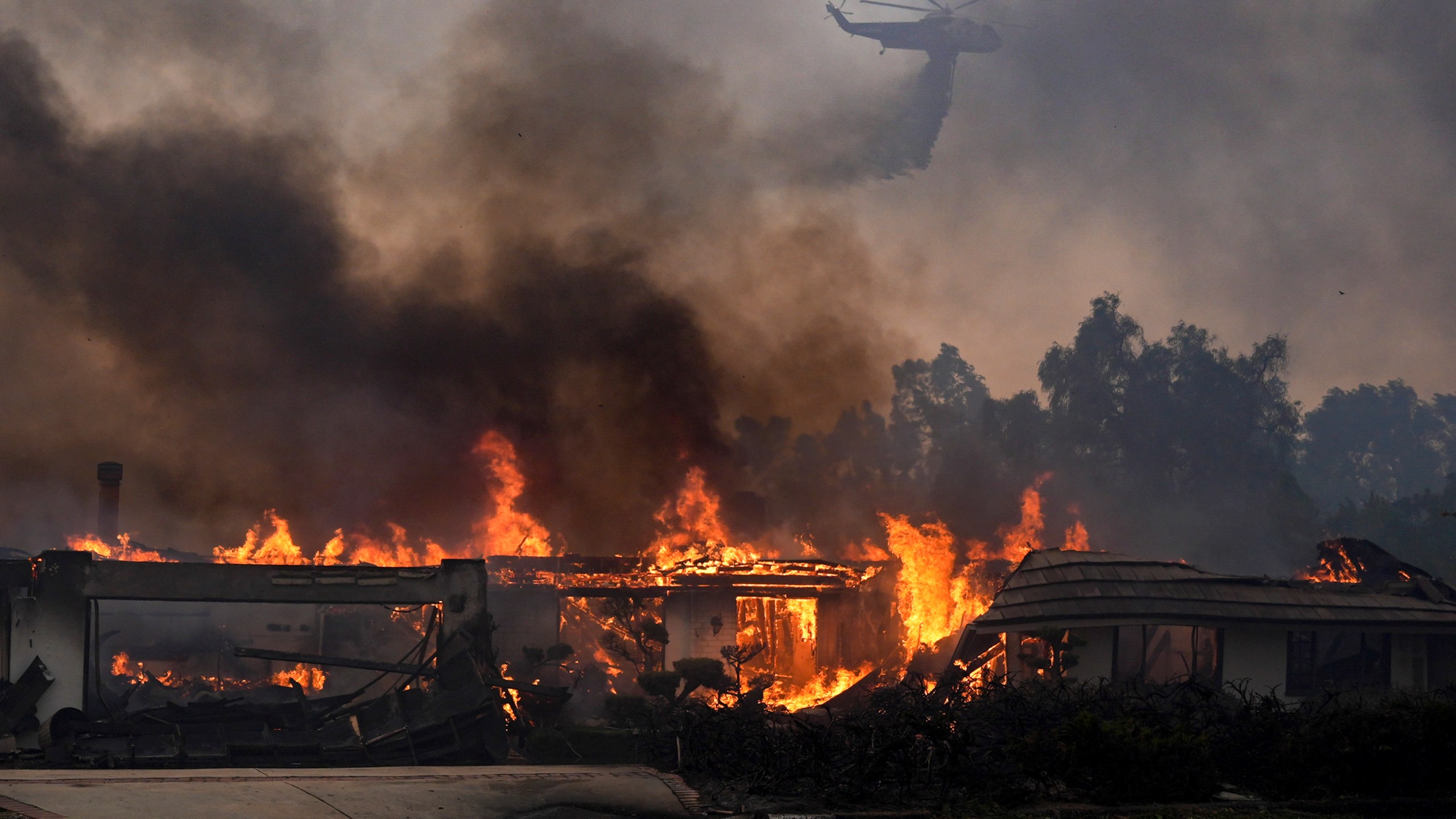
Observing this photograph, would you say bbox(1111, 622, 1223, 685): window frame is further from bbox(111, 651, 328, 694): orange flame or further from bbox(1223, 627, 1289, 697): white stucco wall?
bbox(111, 651, 328, 694): orange flame

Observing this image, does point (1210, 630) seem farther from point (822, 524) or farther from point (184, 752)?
point (822, 524)

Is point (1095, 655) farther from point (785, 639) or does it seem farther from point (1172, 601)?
point (785, 639)

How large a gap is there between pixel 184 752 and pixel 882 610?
23489mm

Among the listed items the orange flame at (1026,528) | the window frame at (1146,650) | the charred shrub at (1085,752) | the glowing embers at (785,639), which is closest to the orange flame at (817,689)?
the glowing embers at (785,639)

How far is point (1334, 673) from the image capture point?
26547 mm

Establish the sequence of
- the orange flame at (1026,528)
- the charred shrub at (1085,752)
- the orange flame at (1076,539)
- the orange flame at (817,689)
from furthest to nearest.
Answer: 1. the orange flame at (1026,528)
2. the orange flame at (1076,539)
3. the orange flame at (817,689)
4. the charred shrub at (1085,752)

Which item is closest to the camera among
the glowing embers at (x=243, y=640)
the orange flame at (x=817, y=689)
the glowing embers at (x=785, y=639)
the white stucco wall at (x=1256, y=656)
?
the white stucco wall at (x=1256, y=656)

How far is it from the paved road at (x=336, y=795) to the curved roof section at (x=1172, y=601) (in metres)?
10.8

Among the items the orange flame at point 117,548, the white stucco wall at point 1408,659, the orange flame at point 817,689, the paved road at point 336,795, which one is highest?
the orange flame at point 117,548

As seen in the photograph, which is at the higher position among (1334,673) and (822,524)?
(822,524)

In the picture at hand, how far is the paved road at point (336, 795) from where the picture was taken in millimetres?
13406

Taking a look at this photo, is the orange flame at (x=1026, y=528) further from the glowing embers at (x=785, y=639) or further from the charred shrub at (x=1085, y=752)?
the charred shrub at (x=1085, y=752)

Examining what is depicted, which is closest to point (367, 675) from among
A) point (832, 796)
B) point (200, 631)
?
point (200, 631)

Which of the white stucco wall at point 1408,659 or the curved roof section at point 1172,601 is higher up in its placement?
the curved roof section at point 1172,601
